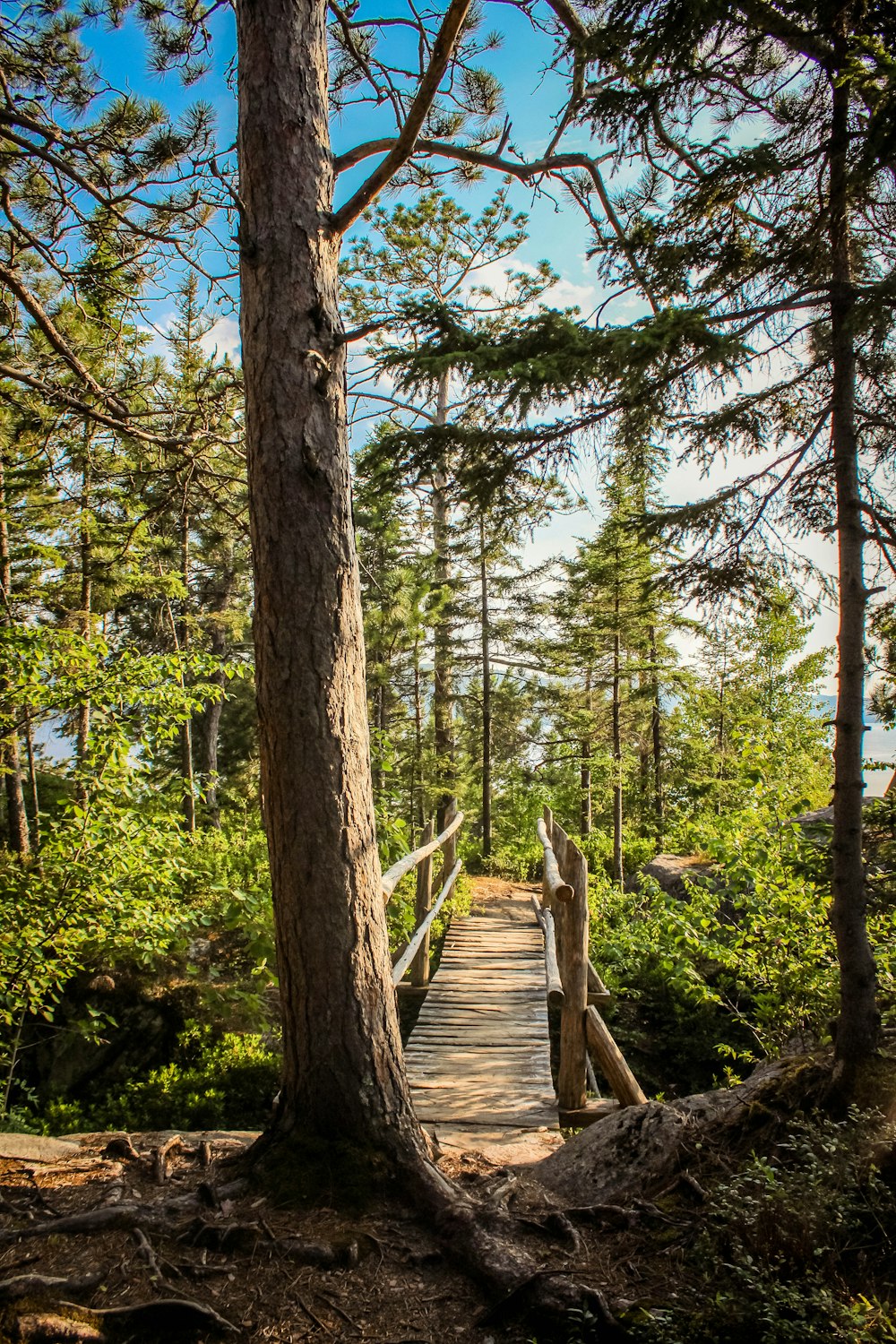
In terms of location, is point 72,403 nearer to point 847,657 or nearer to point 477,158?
point 477,158

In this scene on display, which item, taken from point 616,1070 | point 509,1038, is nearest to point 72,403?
point 616,1070

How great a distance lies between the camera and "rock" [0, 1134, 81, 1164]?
334 cm

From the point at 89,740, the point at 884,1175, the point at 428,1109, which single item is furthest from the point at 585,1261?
the point at 89,740

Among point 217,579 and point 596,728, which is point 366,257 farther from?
point 596,728

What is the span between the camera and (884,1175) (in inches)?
98.6

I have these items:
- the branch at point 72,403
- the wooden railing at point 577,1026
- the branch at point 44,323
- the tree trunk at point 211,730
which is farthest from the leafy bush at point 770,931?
the tree trunk at point 211,730

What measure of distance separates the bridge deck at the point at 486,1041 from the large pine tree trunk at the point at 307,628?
1968 mm

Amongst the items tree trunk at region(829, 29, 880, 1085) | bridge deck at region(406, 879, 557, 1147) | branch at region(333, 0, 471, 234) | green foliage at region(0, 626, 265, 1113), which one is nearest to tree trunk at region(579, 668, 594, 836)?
bridge deck at region(406, 879, 557, 1147)

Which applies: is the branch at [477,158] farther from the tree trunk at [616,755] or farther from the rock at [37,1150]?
the tree trunk at [616,755]

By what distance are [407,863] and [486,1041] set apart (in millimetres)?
2034

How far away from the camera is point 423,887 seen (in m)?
8.57

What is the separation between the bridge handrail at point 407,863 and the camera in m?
4.48

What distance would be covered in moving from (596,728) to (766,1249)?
52.5 ft

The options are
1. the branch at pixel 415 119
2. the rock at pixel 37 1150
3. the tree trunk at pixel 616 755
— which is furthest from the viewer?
the tree trunk at pixel 616 755
